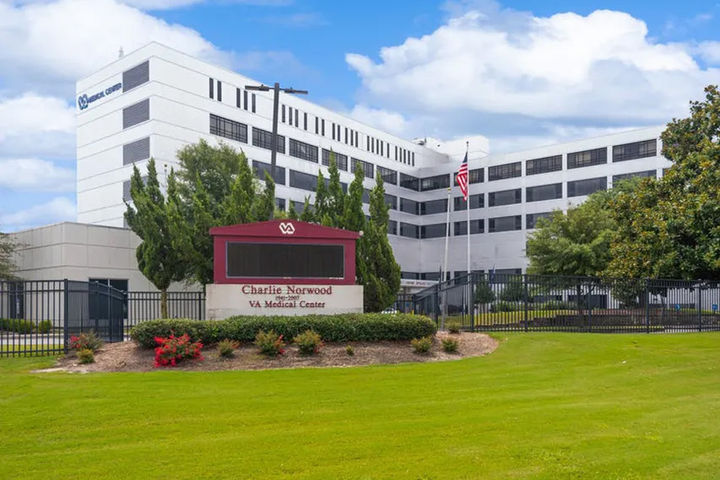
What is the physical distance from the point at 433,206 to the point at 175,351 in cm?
6725

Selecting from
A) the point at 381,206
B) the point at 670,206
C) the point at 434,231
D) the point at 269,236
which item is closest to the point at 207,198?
the point at 381,206

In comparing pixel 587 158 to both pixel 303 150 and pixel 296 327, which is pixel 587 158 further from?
pixel 296 327

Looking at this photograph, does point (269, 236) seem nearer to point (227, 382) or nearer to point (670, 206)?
point (227, 382)

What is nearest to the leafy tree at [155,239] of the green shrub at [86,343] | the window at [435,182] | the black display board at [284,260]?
the black display board at [284,260]

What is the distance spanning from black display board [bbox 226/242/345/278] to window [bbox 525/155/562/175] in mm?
55309

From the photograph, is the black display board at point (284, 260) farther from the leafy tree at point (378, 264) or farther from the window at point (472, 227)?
the window at point (472, 227)

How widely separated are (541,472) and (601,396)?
16.6ft

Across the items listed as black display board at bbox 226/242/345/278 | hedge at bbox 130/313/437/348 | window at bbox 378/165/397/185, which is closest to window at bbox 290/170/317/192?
window at bbox 378/165/397/185

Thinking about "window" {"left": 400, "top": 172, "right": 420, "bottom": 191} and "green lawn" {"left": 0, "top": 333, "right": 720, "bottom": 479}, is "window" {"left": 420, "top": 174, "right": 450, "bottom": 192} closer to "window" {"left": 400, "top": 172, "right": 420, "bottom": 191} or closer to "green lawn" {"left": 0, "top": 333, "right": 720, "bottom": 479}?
"window" {"left": 400, "top": 172, "right": 420, "bottom": 191}

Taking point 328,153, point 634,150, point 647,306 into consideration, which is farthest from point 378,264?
point 634,150

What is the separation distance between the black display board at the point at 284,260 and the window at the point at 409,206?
59.9m

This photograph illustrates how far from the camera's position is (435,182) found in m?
80.2

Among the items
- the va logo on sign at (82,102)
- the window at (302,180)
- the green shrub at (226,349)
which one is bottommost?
the green shrub at (226,349)

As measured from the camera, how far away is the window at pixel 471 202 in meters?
75.4
